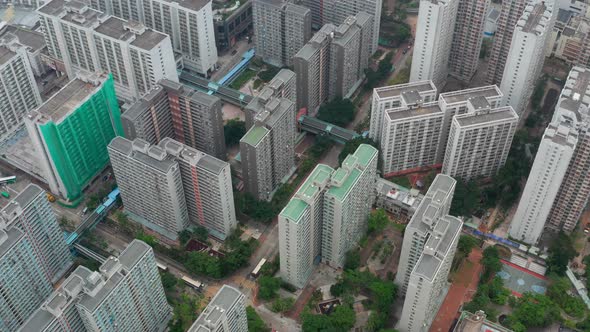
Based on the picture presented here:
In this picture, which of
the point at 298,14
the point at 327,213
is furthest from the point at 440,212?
the point at 298,14

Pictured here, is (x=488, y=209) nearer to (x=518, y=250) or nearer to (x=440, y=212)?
(x=518, y=250)

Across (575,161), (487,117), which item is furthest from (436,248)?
(487,117)

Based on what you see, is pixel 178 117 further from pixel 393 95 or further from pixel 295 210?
pixel 393 95

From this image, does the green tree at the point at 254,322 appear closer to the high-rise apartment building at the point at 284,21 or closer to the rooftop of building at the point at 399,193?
the rooftop of building at the point at 399,193

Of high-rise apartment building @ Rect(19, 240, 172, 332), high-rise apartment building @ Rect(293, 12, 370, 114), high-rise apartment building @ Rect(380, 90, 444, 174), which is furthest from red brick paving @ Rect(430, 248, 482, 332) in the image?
high-rise apartment building @ Rect(19, 240, 172, 332)

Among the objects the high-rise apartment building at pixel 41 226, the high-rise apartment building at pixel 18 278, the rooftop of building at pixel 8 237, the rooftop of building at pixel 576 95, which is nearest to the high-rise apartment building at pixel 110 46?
the high-rise apartment building at pixel 41 226

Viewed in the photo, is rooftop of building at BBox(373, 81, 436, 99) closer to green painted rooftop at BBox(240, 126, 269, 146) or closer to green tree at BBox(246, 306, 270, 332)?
green painted rooftop at BBox(240, 126, 269, 146)

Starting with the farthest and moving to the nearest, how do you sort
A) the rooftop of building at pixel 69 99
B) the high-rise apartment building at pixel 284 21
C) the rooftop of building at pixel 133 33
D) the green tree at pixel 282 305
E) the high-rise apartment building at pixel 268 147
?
the high-rise apartment building at pixel 284 21 → the rooftop of building at pixel 133 33 → the rooftop of building at pixel 69 99 → the high-rise apartment building at pixel 268 147 → the green tree at pixel 282 305
